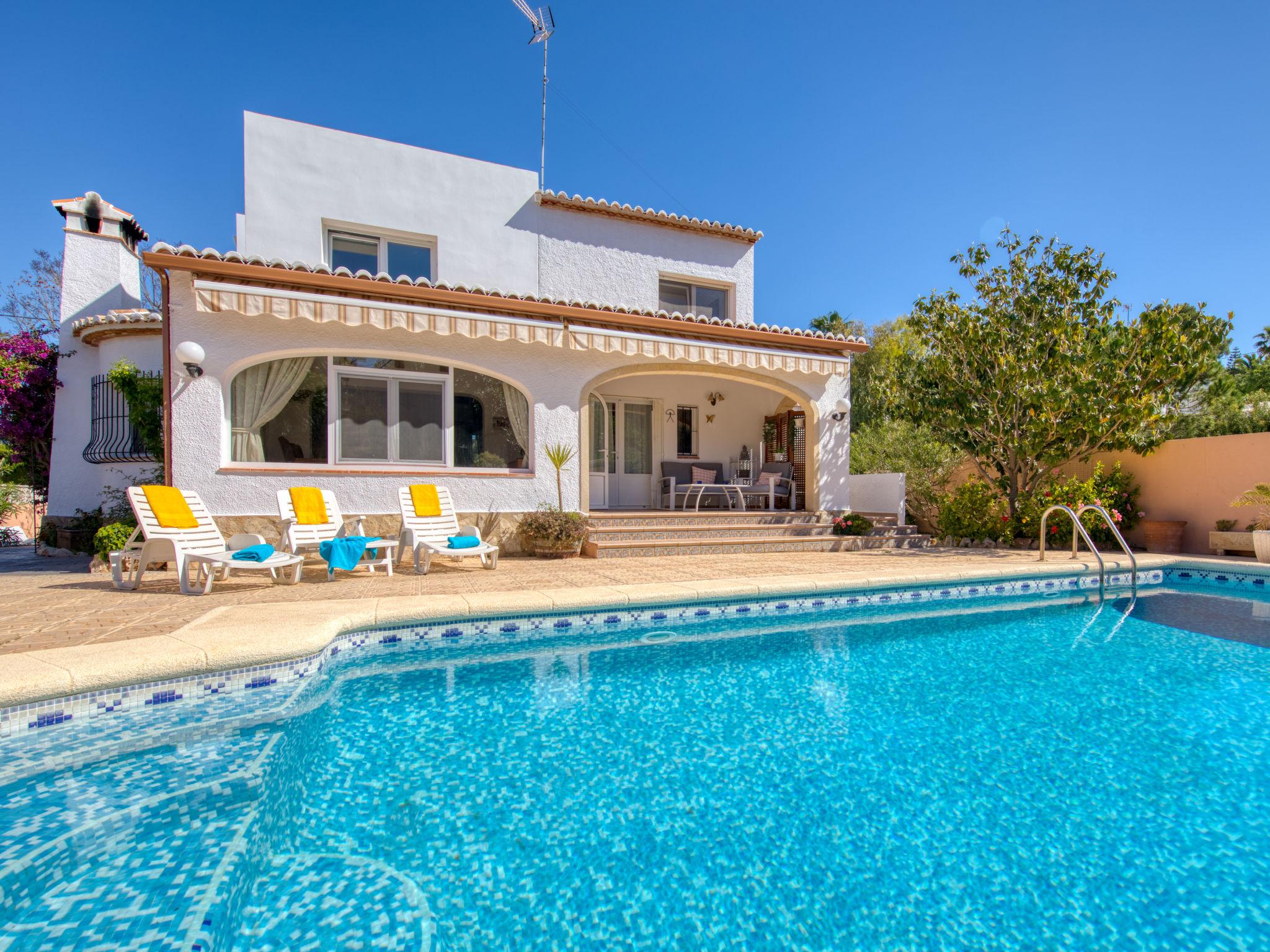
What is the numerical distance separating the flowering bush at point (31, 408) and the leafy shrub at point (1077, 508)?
26.9 metres

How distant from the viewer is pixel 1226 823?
3.86 metres

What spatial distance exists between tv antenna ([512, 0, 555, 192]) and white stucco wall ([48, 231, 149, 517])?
13315 millimetres

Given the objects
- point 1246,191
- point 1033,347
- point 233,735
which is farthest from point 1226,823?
point 1246,191

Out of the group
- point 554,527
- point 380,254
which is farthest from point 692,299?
point 554,527

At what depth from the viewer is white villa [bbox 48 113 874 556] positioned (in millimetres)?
11914

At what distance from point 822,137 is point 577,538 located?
16370 millimetres

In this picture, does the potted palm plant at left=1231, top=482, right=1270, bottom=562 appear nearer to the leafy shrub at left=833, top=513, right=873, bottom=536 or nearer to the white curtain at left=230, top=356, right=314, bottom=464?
A: the leafy shrub at left=833, top=513, right=873, bottom=536

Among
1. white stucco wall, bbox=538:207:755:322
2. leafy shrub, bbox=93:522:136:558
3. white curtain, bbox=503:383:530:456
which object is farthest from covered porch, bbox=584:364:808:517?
leafy shrub, bbox=93:522:136:558

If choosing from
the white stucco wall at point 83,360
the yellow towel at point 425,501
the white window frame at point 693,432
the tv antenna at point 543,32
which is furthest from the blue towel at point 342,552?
the tv antenna at point 543,32

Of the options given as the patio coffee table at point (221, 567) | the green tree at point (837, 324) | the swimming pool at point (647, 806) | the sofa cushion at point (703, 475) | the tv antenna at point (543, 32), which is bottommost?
the swimming pool at point (647, 806)

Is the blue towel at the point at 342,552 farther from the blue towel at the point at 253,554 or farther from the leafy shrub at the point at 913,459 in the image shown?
the leafy shrub at the point at 913,459

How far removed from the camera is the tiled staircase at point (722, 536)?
1379cm

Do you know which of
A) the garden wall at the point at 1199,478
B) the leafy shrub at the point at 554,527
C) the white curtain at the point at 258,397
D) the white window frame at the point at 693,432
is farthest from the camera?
the white window frame at the point at 693,432

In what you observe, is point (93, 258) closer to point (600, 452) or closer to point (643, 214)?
point (600, 452)
